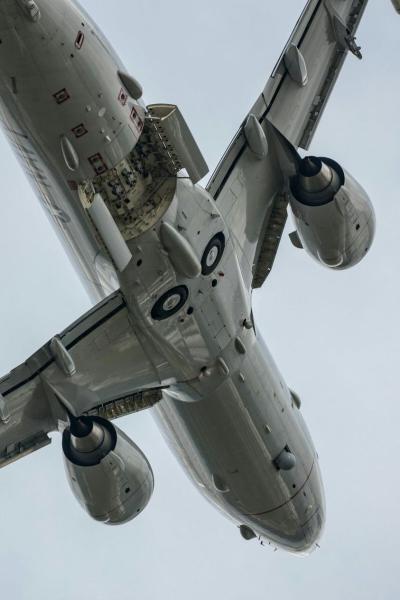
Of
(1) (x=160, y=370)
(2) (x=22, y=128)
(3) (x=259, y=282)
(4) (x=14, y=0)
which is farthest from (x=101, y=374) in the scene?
(4) (x=14, y=0)

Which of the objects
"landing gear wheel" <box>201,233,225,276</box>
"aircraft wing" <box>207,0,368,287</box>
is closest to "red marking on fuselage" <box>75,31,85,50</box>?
"landing gear wheel" <box>201,233,225,276</box>

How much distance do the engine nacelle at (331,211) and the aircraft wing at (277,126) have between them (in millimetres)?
919

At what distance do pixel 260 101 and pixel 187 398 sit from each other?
8.07 m

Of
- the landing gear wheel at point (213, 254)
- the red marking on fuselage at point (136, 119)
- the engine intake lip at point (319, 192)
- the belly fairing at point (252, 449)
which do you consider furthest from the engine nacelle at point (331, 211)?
the red marking on fuselage at point (136, 119)

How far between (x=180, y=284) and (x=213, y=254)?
3.87 ft

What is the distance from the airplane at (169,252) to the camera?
25.4 meters

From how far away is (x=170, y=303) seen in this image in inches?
1143

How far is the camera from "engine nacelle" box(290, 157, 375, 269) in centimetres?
3134

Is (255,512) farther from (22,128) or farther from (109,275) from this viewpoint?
(22,128)

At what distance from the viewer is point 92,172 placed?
2620 centimetres

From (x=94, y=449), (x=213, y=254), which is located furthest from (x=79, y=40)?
(x=94, y=449)

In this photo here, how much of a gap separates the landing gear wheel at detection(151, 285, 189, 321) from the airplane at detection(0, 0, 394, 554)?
40mm

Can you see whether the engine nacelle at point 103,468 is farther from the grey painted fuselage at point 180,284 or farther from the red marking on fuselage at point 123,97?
the red marking on fuselage at point 123,97

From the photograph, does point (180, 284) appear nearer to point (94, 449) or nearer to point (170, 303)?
point (170, 303)
